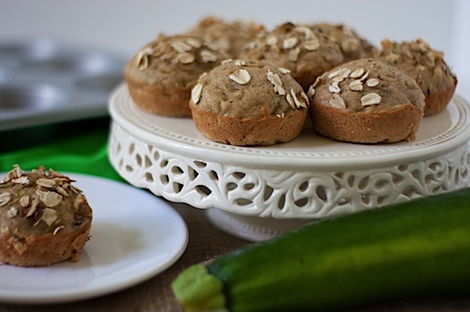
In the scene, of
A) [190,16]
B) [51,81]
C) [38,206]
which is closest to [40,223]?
[38,206]

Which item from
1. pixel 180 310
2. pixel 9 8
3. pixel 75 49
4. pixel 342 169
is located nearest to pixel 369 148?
pixel 342 169

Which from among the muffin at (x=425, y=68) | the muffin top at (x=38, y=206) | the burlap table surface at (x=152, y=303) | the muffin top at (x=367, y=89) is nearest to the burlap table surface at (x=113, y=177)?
the burlap table surface at (x=152, y=303)

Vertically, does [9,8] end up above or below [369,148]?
below

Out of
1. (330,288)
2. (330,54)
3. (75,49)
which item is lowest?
(75,49)

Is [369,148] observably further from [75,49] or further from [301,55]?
[75,49]

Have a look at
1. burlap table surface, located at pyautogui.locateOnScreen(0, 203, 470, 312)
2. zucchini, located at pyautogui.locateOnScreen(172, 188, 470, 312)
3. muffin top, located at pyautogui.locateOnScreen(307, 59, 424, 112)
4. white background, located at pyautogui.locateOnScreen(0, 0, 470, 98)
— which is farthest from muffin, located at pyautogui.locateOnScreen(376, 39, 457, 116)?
white background, located at pyautogui.locateOnScreen(0, 0, 470, 98)

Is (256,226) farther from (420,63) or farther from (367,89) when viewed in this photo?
(420,63)

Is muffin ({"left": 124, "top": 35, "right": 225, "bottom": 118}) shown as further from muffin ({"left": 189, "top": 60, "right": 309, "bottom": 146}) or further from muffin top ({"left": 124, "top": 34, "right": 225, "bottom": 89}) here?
muffin ({"left": 189, "top": 60, "right": 309, "bottom": 146})
